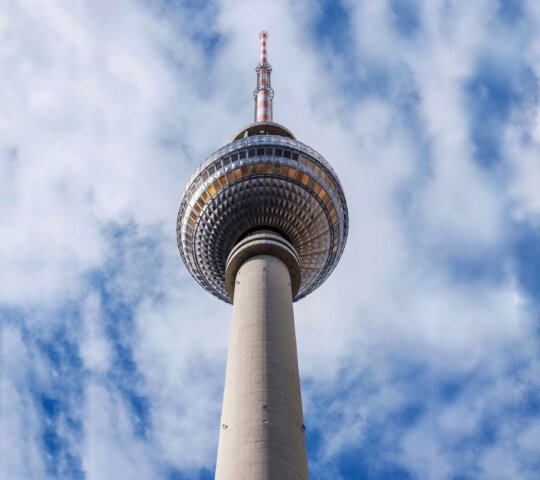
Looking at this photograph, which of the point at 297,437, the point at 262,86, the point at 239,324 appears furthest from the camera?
the point at 262,86

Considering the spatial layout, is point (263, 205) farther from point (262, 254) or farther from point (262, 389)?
point (262, 389)

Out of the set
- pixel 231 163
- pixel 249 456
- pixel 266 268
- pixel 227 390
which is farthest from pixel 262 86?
pixel 249 456

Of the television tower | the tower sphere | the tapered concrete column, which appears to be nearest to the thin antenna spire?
the television tower

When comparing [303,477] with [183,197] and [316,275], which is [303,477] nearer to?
[316,275]

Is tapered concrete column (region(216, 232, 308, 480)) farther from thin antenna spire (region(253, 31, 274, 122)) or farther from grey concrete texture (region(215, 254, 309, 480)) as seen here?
thin antenna spire (region(253, 31, 274, 122))

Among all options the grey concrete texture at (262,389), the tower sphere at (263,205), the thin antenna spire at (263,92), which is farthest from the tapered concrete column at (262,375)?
the thin antenna spire at (263,92)

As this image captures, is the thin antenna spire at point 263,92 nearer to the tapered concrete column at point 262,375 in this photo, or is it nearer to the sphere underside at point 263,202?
the sphere underside at point 263,202
